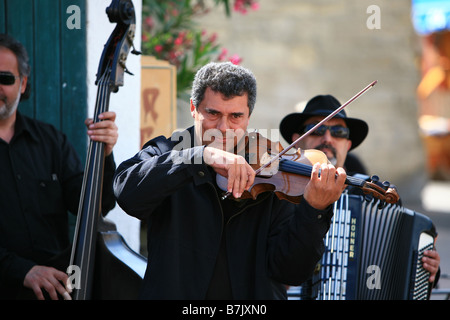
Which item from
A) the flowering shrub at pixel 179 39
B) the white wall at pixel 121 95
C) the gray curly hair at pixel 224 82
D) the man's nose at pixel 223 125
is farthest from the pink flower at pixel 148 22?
the man's nose at pixel 223 125

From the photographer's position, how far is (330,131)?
2.96m

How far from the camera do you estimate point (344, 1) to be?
8.80m

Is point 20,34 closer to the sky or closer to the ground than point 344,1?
closer to the ground

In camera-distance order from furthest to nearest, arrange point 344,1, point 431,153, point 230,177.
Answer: point 431,153 < point 344,1 < point 230,177

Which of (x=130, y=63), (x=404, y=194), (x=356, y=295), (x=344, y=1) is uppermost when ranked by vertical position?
(x=344, y=1)

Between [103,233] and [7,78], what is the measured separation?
2.61ft

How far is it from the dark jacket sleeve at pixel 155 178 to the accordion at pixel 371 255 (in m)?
0.96

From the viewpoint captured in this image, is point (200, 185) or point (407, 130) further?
point (407, 130)

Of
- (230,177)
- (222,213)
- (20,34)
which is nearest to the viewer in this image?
(230,177)

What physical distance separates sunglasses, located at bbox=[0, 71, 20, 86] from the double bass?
0.52m

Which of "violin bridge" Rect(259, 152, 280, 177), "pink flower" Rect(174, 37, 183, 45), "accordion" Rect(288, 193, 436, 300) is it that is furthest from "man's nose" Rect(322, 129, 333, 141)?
"pink flower" Rect(174, 37, 183, 45)
